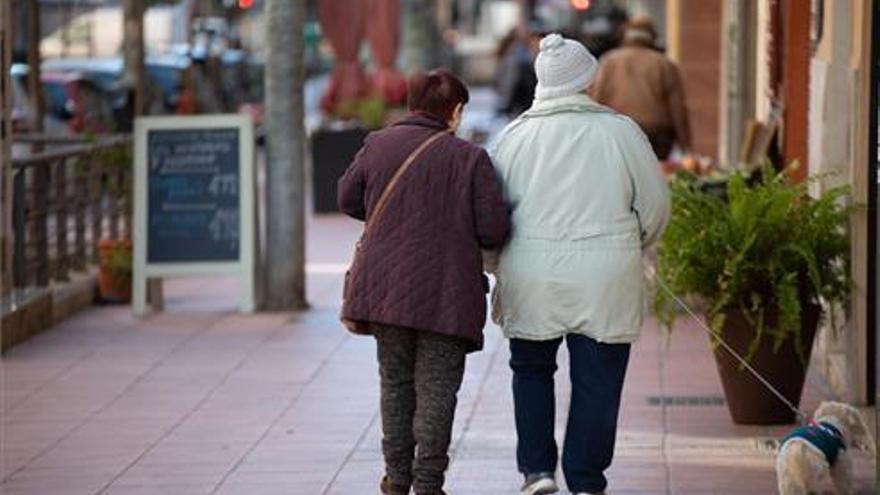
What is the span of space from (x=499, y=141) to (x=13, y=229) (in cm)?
601

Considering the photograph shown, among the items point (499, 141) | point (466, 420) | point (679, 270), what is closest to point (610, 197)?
point (499, 141)

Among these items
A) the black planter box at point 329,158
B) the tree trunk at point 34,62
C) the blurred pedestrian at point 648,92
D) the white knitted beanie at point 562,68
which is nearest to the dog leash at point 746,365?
the white knitted beanie at point 562,68

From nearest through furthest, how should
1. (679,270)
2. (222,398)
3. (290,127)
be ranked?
(679,270), (222,398), (290,127)

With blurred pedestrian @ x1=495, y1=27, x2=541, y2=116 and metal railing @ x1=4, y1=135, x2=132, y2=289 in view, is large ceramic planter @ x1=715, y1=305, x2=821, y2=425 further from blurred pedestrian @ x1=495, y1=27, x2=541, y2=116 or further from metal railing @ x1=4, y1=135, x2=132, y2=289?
blurred pedestrian @ x1=495, y1=27, x2=541, y2=116

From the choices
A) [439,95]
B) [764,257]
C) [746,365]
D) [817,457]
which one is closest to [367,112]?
[764,257]

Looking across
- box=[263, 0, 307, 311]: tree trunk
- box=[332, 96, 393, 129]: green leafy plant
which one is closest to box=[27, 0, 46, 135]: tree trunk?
box=[263, 0, 307, 311]: tree trunk

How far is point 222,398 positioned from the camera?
37.4 ft

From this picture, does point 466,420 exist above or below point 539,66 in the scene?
below

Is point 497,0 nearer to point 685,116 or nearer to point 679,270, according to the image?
point 685,116

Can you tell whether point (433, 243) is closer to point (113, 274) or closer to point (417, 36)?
point (113, 274)

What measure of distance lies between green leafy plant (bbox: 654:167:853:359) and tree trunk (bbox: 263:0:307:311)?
5.32m

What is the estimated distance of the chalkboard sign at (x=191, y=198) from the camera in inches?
588

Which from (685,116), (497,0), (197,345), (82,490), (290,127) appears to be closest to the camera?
(82,490)

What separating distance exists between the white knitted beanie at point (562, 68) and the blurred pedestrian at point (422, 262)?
1.11ft
